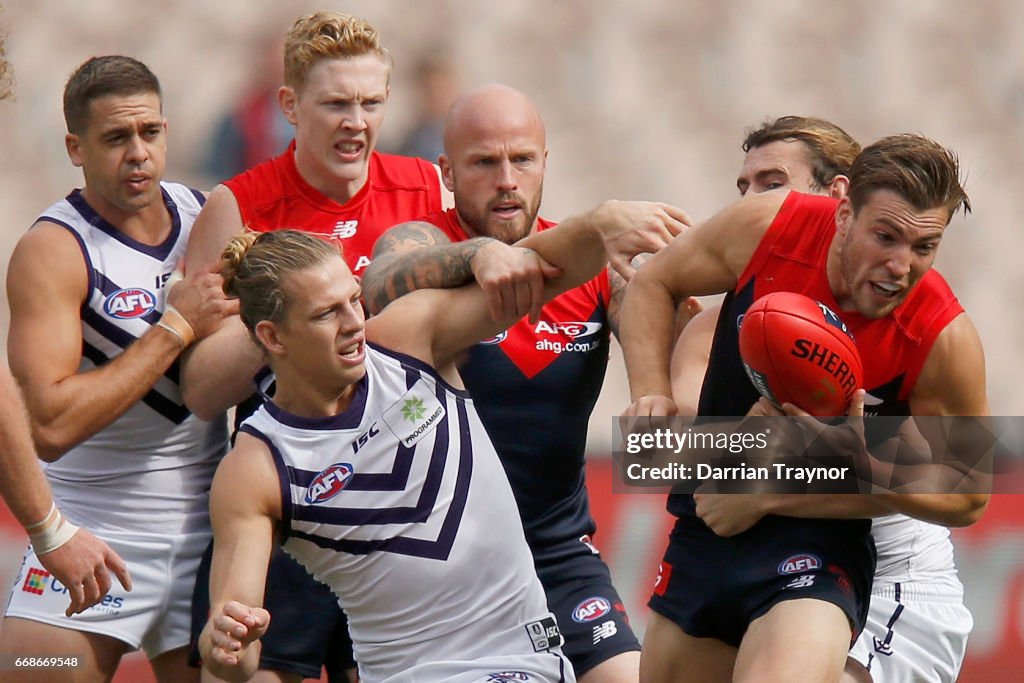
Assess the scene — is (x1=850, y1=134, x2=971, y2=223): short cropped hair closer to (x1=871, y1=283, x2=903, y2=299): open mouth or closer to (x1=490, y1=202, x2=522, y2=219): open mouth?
(x1=871, y1=283, x2=903, y2=299): open mouth

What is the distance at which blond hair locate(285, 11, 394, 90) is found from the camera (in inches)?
195

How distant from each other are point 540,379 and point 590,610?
0.76 meters

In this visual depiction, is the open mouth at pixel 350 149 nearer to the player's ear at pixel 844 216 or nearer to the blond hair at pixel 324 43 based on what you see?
the blond hair at pixel 324 43

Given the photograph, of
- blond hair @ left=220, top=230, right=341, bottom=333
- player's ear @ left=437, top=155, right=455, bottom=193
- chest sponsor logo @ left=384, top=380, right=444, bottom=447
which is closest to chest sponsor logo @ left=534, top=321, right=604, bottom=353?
player's ear @ left=437, top=155, right=455, bottom=193

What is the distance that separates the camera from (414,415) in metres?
3.82

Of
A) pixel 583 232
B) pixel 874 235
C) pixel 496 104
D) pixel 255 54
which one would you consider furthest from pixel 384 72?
pixel 255 54

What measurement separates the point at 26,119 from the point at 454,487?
6.14 m

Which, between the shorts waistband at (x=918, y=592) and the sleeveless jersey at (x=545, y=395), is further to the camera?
the sleeveless jersey at (x=545, y=395)

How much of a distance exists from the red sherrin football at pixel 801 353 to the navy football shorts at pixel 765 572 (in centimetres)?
40

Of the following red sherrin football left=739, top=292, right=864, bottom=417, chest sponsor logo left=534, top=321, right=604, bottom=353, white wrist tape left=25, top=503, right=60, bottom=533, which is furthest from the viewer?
chest sponsor logo left=534, top=321, right=604, bottom=353

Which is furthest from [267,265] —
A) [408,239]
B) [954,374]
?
[954,374]

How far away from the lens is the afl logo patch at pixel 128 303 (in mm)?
4703

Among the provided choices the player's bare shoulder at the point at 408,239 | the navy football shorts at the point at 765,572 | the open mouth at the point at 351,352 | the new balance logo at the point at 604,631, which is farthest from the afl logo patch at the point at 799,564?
the player's bare shoulder at the point at 408,239

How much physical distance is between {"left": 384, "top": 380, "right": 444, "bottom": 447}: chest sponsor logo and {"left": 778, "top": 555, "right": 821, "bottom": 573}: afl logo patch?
0.98m
